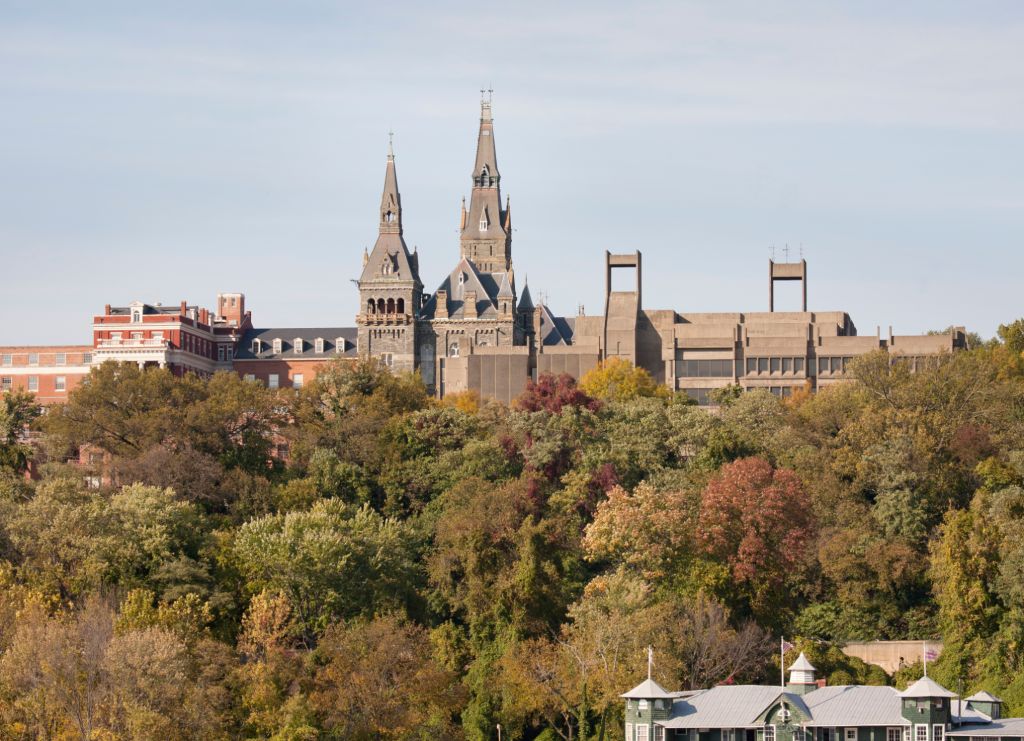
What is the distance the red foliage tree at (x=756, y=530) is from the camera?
85.4m

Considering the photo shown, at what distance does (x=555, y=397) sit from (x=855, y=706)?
34.2m

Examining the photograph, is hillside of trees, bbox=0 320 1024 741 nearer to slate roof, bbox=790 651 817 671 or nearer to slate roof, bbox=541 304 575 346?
slate roof, bbox=790 651 817 671

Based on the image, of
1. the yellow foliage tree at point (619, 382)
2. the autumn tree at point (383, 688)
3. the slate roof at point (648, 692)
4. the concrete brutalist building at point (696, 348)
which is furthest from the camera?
the concrete brutalist building at point (696, 348)

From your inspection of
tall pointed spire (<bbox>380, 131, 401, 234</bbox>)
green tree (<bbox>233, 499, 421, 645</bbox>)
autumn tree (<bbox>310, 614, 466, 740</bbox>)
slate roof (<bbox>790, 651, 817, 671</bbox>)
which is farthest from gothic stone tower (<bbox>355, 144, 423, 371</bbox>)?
slate roof (<bbox>790, 651, 817, 671</bbox>)

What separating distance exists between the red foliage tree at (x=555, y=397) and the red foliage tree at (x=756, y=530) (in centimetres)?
1549

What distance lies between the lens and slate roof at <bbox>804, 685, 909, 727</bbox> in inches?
2751

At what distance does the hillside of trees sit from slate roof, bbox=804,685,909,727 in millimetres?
6546

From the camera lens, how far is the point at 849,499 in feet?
302

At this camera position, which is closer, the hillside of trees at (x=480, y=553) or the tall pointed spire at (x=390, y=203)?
the hillside of trees at (x=480, y=553)

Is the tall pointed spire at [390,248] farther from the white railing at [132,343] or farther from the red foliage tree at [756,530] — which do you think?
the red foliage tree at [756,530]

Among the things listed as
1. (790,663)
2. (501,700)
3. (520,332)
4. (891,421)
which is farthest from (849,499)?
(520,332)

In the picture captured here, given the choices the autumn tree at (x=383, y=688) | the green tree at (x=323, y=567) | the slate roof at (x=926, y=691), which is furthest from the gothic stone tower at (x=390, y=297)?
the slate roof at (x=926, y=691)

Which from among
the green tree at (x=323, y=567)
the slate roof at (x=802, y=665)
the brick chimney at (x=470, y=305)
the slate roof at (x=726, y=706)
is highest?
the brick chimney at (x=470, y=305)

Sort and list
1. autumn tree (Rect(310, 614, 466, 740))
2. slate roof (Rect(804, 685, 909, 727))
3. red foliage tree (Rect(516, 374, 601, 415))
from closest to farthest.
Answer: slate roof (Rect(804, 685, 909, 727)) → autumn tree (Rect(310, 614, 466, 740)) → red foliage tree (Rect(516, 374, 601, 415))
